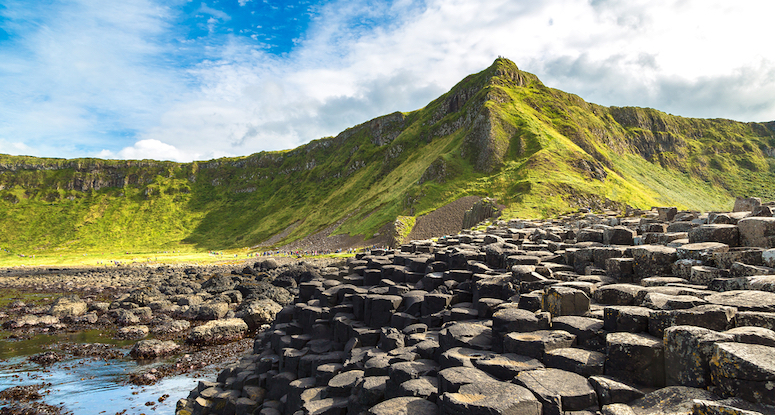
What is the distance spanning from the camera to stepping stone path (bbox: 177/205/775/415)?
4891mm

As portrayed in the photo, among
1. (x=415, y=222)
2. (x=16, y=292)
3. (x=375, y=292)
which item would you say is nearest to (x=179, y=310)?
(x=375, y=292)

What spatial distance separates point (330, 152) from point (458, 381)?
16984 cm

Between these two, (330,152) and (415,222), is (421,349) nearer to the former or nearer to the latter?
(415,222)

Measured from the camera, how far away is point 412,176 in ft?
319

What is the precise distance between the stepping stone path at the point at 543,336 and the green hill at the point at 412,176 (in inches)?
1752

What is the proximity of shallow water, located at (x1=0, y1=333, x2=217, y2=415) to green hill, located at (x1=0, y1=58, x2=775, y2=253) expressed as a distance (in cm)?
4720

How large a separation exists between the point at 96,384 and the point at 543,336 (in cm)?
2019

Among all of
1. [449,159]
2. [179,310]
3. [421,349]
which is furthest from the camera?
[449,159]

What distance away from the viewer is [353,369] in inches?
408

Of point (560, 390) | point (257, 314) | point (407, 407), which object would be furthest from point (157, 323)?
point (560, 390)

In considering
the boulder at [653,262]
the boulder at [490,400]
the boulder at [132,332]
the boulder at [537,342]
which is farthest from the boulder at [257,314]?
the boulder at [653,262]

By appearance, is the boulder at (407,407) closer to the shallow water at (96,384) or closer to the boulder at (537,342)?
the boulder at (537,342)

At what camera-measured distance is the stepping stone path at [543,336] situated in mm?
4891

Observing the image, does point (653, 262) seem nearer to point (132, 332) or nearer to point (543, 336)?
point (543, 336)
